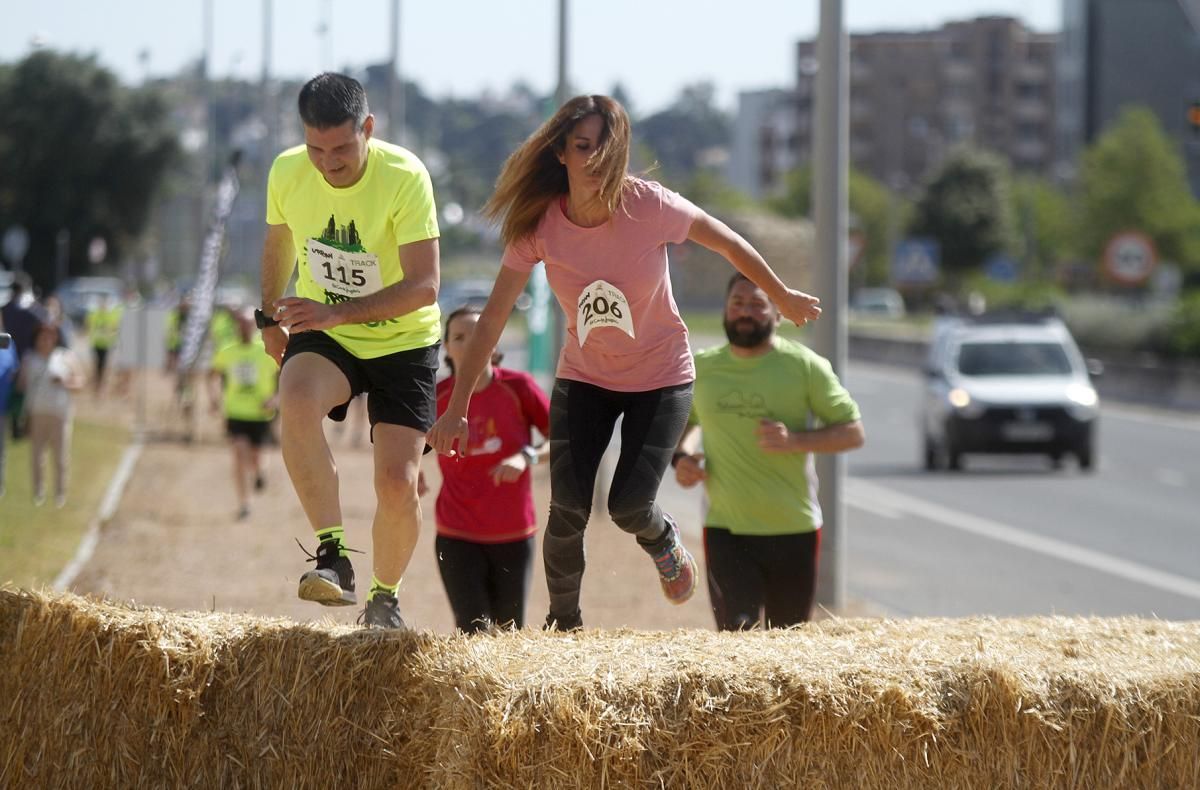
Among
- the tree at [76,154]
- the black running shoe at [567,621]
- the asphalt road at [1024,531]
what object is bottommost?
the asphalt road at [1024,531]

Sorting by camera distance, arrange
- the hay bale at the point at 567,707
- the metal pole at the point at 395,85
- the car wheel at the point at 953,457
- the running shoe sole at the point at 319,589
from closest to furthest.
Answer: the hay bale at the point at 567,707, the running shoe sole at the point at 319,589, the car wheel at the point at 953,457, the metal pole at the point at 395,85

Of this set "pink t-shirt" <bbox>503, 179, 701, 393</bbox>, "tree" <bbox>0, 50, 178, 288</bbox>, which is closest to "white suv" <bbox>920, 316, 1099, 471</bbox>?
"tree" <bbox>0, 50, 178, 288</bbox>

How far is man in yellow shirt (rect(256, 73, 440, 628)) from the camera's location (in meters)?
6.17

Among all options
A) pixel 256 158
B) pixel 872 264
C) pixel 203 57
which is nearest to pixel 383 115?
pixel 256 158

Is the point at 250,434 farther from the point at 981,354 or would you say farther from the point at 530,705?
the point at 530,705

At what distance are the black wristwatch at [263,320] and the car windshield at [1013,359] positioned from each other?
21.2m

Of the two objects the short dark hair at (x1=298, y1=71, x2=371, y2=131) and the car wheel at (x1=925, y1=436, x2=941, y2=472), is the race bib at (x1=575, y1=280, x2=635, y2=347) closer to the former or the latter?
the short dark hair at (x1=298, y1=71, x2=371, y2=131)

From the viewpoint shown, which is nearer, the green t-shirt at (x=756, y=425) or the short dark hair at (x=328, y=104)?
the short dark hair at (x=328, y=104)

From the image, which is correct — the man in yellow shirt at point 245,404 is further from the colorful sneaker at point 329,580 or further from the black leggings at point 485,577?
the colorful sneaker at point 329,580

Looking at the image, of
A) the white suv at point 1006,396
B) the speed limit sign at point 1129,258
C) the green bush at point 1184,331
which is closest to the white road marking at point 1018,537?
the white suv at point 1006,396

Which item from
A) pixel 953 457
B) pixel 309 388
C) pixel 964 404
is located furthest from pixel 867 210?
pixel 309 388

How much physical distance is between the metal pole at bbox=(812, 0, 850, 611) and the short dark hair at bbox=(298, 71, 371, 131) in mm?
6638

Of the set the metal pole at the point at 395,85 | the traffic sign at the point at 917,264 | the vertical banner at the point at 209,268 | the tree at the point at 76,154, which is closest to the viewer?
the vertical banner at the point at 209,268

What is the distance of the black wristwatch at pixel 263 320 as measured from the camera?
653 centimetres
